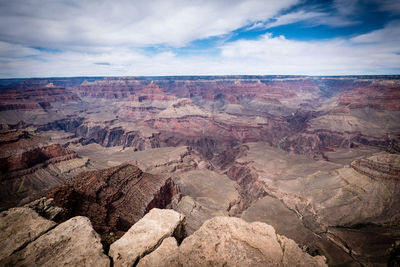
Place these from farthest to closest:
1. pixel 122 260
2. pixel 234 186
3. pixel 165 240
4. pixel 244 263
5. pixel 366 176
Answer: pixel 234 186, pixel 366 176, pixel 165 240, pixel 244 263, pixel 122 260

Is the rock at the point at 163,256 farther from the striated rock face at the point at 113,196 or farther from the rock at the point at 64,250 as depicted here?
the striated rock face at the point at 113,196

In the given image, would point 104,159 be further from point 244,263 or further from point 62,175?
point 244,263

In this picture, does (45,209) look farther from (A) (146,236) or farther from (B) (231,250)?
(B) (231,250)

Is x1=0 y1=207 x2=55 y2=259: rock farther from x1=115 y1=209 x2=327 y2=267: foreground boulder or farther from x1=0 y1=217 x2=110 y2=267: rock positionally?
x1=115 y1=209 x2=327 y2=267: foreground boulder

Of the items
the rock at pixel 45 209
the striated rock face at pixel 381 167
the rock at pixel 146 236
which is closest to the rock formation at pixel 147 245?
the rock at pixel 146 236

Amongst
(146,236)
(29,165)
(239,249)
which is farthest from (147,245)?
(29,165)

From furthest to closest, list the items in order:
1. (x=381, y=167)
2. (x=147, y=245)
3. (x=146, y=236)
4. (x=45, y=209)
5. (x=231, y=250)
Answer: (x=381, y=167), (x=45, y=209), (x=146, y=236), (x=231, y=250), (x=147, y=245)

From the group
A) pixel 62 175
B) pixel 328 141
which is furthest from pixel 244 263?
pixel 328 141
